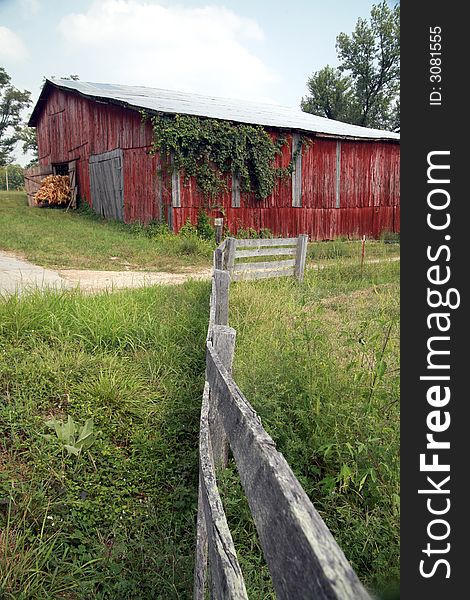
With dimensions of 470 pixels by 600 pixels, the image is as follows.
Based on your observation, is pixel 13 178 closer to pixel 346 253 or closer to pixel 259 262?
pixel 346 253

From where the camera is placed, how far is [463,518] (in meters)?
0.98

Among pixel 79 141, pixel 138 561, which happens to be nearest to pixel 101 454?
pixel 138 561

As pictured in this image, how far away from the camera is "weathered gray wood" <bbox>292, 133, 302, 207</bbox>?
61.1 feet

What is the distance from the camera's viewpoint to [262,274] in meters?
8.91

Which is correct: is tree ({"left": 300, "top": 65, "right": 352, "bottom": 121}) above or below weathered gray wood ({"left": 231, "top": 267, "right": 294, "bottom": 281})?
above

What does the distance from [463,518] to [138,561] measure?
2262mm

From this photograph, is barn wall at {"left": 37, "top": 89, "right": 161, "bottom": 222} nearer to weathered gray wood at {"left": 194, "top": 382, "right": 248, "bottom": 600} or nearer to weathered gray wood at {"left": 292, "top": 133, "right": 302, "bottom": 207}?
weathered gray wood at {"left": 292, "top": 133, "right": 302, "bottom": 207}

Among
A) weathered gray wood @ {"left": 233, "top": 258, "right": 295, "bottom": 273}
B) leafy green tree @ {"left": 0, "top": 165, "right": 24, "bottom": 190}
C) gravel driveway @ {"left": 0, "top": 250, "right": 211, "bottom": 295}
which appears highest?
leafy green tree @ {"left": 0, "top": 165, "right": 24, "bottom": 190}

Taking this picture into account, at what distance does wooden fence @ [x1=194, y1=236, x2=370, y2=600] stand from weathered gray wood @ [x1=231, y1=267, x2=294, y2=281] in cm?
575

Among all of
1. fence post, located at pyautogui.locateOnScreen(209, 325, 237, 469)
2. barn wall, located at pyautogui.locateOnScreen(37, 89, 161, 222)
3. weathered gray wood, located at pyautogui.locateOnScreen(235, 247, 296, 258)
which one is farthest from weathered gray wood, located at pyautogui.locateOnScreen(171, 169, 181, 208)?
fence post, located at pyautogui.locateOnScreen(209, 325, 237, 469)

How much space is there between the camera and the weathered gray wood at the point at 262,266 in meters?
8.41

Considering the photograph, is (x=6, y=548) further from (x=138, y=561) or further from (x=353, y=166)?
(x=353, y=166)

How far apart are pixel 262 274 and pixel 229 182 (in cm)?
900

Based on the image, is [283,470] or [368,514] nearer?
[283,470]
